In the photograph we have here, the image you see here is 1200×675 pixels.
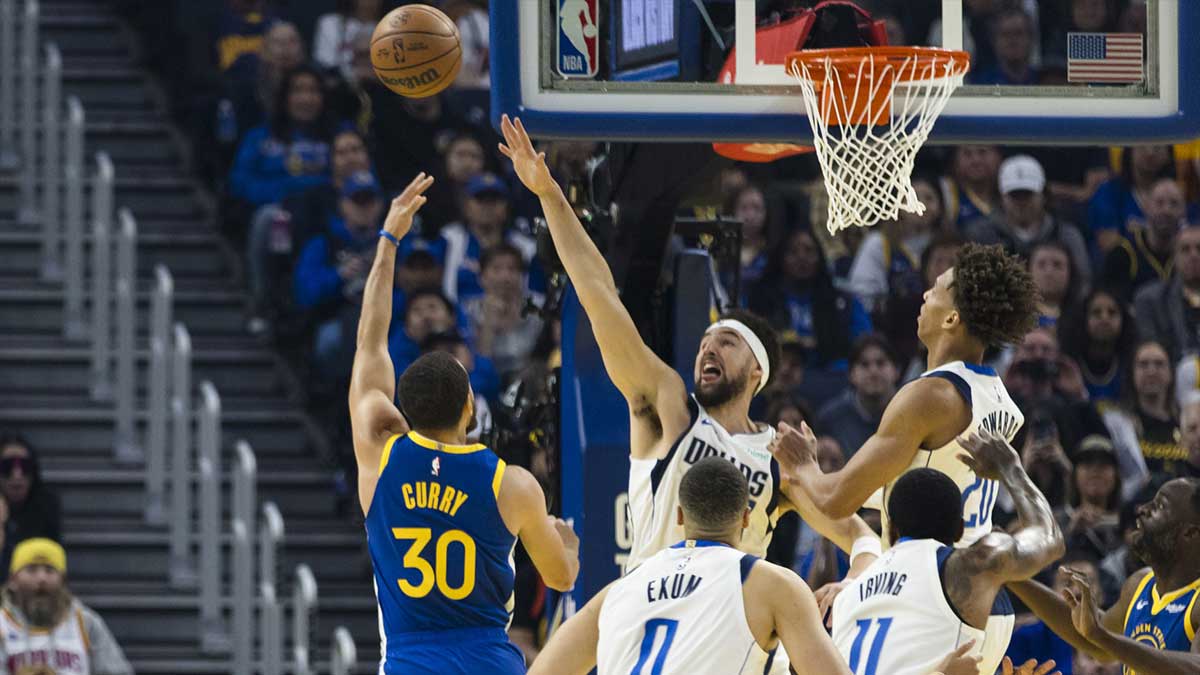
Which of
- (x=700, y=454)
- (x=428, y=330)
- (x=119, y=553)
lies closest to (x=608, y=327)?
(x=700, y=454)

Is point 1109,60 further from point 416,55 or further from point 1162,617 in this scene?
point 416,55

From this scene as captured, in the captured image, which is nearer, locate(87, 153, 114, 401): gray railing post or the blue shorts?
the blue shorts

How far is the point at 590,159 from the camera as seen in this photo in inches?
368

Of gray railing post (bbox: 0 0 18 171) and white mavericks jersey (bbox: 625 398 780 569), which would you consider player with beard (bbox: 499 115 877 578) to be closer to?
white mavericks jersey (bbox: 625 398 780 569)

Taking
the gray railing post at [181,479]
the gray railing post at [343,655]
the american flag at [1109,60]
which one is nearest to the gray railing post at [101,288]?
the gray railing post at [181,479]

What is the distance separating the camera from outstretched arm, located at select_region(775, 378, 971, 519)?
7156 mm

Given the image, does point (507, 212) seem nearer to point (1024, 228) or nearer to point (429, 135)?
point (429, 135)

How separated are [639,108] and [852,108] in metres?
0.76

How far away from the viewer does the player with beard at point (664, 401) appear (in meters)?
7.38

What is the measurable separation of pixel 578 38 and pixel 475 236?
5.66 m

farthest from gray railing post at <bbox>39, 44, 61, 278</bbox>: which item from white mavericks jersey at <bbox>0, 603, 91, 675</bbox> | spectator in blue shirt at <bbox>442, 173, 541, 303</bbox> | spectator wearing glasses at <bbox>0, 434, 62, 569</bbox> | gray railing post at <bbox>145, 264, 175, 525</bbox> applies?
white mavericks jersey at <bbox>0, 603, 91, 675</bbox>

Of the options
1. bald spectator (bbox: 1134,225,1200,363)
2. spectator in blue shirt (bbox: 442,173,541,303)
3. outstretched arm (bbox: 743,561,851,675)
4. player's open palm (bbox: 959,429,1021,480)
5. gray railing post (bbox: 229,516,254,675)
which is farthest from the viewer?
spectator in blue shirt (bbox: 442,173,541,303)

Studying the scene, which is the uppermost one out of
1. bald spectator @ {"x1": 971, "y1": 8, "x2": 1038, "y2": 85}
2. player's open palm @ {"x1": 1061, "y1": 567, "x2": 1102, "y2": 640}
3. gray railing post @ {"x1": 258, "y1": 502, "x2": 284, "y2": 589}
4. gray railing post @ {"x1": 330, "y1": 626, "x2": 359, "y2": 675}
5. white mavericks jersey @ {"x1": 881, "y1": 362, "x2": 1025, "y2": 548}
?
bald spectator @ {"x1": 971, "y1": 8, "x2": 1038, "y2": 85}

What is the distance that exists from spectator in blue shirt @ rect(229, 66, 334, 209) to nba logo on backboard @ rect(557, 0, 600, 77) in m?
6.34
